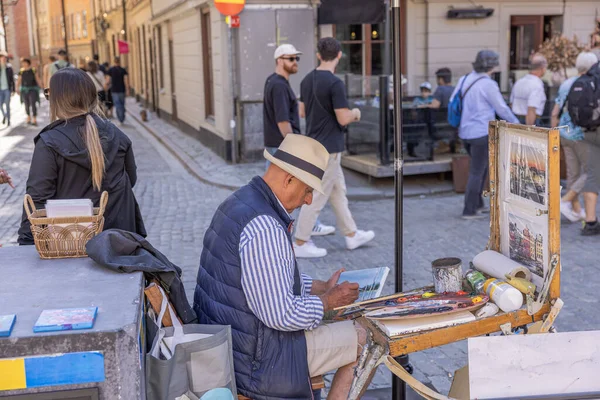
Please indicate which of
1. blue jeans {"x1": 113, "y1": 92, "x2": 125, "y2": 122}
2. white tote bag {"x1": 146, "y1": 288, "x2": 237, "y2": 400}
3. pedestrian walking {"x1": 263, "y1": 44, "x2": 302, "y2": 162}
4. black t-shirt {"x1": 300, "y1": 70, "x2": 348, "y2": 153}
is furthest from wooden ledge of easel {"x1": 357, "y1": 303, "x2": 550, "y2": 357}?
blue jeans {"x1": 113, "y1": 92, "x2": 125, "y2": 122}

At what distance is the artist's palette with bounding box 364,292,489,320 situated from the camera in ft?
9.76

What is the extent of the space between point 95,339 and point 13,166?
11.1 metres

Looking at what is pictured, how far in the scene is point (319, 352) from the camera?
9.96ft

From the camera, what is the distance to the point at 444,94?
994 cm

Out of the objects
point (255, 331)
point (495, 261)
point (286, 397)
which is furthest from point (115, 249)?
point (495, 261)

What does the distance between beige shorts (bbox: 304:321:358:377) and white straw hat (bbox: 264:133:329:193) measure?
1.90 ft

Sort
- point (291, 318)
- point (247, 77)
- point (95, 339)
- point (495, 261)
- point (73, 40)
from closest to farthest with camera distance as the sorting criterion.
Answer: point (95, 339) < point (291, 318) < point (495, 261) < point (247, 77) < point (73, 40)

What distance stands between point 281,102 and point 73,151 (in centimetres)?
345

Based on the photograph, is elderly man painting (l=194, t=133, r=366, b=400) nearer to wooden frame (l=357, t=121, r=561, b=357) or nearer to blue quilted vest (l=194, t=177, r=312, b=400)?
blue quilted vest (l=194, t=177, r=312, b=400)

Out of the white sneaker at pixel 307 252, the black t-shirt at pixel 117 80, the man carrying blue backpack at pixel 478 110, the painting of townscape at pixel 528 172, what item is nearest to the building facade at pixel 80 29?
the black t-shirt at pixel 117 80

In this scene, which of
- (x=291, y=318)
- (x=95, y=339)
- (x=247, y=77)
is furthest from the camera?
(x=247, y=77)

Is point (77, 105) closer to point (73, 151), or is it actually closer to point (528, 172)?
point (73, 151)

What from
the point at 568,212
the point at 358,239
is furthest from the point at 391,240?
the point at 568,212

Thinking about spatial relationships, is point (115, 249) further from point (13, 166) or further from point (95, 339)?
point (13, 166)
